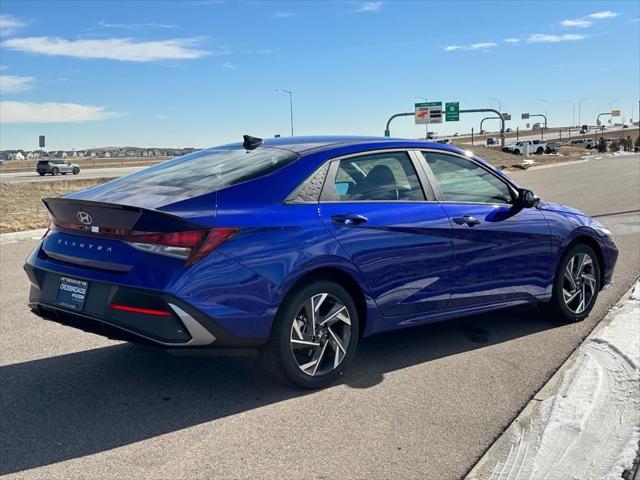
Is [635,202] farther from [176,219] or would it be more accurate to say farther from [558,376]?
[176,219]

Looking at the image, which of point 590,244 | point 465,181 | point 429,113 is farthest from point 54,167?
point 465,181

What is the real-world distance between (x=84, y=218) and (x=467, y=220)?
2770 mm

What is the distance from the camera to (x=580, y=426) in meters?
3.87

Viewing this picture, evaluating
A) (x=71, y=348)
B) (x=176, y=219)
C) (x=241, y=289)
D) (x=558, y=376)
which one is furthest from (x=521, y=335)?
(x=71, y=348)

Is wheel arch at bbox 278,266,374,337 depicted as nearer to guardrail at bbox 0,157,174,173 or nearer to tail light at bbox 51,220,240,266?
tail light at bbox 51,220,240,266

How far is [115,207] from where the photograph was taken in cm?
402

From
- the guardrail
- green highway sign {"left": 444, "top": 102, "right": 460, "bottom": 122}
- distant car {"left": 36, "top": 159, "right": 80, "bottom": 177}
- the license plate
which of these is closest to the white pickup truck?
green highway sign {"left": 444, "top": 102, "right": 460, "bottom": 122}

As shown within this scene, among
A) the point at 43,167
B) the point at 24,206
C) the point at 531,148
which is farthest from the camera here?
the point at 531,148

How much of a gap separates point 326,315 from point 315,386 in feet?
1.54

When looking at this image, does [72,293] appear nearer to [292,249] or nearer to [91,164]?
[292,249]

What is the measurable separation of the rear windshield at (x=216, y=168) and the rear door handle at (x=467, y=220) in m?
1.38

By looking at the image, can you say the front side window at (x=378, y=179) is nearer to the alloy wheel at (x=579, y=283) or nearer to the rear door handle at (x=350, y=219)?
the rear door handle at (x=350, y=219)

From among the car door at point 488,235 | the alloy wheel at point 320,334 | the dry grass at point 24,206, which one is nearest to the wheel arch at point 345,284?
the alloy wheel at point 320,334

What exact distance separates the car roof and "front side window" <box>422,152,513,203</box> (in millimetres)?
107
